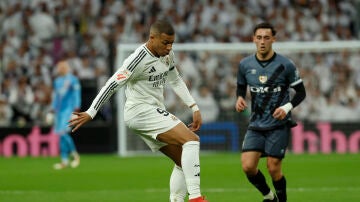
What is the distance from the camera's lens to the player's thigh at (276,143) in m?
10.2

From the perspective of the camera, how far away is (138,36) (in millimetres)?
24594

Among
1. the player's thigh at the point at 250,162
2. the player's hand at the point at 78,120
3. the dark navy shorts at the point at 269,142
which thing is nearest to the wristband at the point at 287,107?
the dark navy shorts at the point at 269,142

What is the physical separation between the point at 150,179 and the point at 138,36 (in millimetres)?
9843

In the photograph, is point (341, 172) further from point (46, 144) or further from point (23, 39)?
point (23, 39)

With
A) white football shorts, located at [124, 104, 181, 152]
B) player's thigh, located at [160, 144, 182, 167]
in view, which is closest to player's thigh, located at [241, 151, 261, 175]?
player's thigh, located at [160, 144, 182, 167]

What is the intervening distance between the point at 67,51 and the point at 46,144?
335 centimetres

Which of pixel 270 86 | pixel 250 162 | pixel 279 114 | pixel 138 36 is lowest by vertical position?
pixel 250 162

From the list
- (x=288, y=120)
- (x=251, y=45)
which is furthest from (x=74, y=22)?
(x=288, y=120)

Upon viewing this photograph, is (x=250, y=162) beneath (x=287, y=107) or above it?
beneath

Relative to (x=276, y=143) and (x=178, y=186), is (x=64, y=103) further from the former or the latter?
(x=178, y=186)

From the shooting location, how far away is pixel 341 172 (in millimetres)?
16172

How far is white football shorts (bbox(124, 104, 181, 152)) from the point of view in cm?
940

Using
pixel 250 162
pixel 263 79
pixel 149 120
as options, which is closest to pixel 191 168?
pixel 149 120

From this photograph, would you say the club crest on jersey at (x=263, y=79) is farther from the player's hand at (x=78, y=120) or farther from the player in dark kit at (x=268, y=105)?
A: the player's hand at (x=78, y=120)
